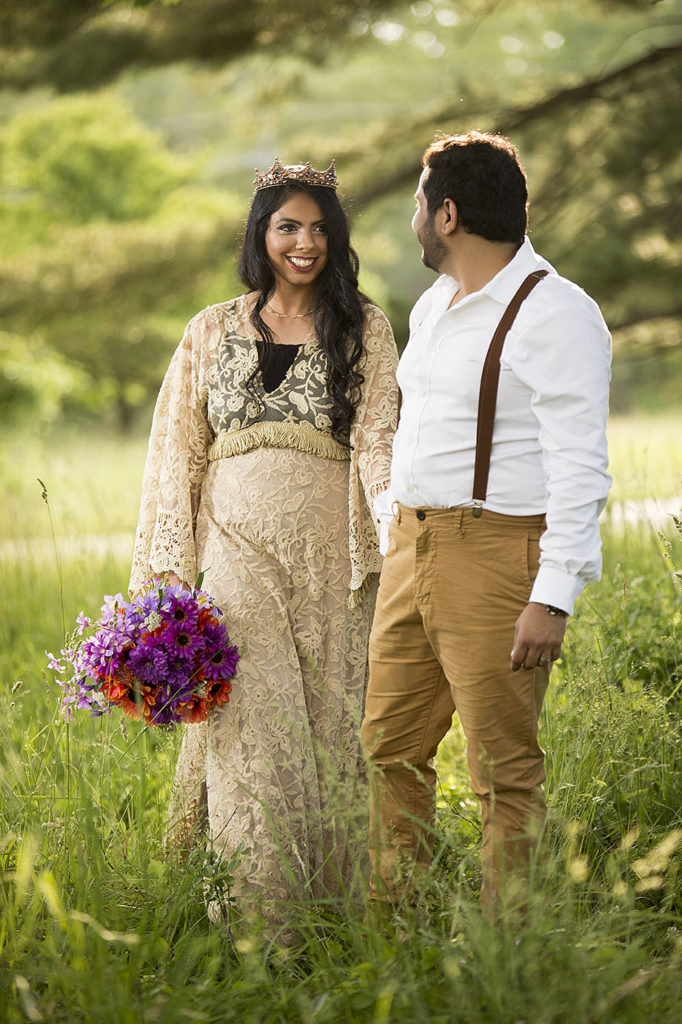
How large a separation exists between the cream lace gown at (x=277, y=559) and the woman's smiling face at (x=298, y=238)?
0.21 m

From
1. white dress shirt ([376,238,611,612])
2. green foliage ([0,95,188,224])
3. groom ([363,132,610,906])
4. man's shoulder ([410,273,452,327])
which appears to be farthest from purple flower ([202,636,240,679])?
green foliage ([0,95,188,224])

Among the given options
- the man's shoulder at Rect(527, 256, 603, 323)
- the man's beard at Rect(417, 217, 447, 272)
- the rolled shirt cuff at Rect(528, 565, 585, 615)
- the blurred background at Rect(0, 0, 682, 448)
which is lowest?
the rolled shirt cuff at Rect(528, 565, 585, 615)

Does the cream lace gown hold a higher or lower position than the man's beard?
lower

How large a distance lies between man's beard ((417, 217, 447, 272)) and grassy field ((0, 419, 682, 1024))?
1.23 m

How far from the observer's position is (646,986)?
7.48 ft

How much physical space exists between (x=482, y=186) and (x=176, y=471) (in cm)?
126

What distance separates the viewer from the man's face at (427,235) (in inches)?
109

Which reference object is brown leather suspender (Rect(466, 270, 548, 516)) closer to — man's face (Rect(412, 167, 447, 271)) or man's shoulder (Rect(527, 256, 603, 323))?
man's shoulder (Rect(527, 256, 603, 323))

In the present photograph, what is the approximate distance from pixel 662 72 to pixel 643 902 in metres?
6.94

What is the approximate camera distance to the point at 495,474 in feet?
8.75

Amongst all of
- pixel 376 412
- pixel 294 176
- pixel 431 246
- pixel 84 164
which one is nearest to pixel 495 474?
pixel 431 246

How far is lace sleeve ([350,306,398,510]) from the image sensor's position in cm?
321

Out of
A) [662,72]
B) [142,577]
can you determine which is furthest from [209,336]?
[662,72]

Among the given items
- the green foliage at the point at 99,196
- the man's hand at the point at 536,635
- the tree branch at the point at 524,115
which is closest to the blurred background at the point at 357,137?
the tree branch at the point at 524,115
